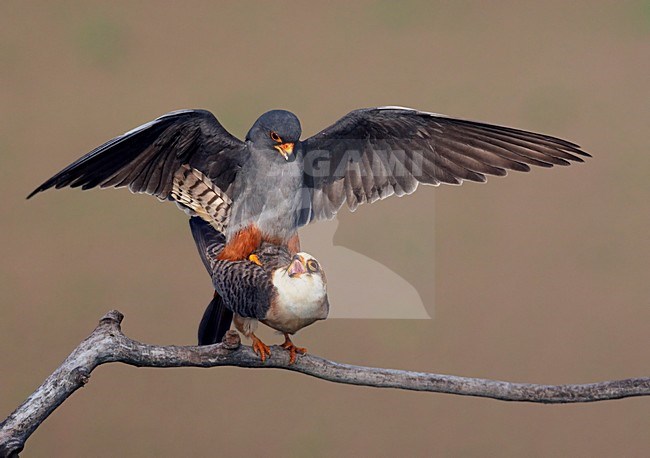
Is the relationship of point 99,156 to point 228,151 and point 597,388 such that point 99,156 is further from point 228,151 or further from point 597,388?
point 597,388

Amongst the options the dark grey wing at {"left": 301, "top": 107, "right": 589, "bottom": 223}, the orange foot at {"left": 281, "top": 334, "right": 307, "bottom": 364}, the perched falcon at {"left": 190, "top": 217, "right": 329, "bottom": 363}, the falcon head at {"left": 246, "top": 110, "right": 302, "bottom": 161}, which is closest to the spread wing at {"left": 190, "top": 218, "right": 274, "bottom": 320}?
the perched falcon at {"left": 190, "top": 217, "right": 329, "bottom": 363}

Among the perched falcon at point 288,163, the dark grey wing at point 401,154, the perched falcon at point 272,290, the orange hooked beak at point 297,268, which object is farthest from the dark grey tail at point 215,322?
the orange hooked beak at point 297,268

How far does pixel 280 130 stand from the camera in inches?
72.7

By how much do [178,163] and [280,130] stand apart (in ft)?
1.05

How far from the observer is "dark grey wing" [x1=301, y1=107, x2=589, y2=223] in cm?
205

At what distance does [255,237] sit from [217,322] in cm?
21

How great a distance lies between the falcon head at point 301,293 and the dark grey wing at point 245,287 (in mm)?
25

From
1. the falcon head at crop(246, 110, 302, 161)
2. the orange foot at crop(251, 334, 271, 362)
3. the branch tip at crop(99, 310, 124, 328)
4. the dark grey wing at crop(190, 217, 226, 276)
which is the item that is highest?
the falcon head at crop(246, 110, 302, 161)

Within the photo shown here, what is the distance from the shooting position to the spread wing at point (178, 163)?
1.97 metres

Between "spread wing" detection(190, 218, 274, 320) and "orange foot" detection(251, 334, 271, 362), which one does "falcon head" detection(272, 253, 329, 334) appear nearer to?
"spread wing" detection(190, 218, 274, 320)

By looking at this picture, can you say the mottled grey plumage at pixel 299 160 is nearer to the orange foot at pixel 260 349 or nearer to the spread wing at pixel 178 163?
the spread wing at pixel 178 163

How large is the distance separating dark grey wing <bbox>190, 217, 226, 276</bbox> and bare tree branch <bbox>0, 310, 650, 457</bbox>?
21 centimetres

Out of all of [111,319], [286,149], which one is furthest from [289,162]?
[111,319]

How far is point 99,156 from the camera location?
6.29ft
